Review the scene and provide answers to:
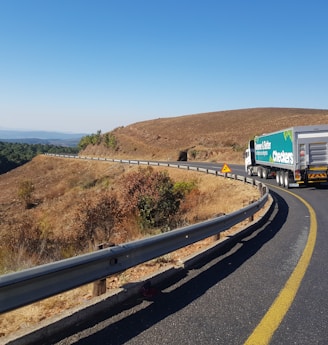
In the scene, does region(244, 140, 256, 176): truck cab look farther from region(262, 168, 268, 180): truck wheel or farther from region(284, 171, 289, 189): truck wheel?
region(284, 171, 289, 189): truck wheel

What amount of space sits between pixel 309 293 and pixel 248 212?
5.30 meters

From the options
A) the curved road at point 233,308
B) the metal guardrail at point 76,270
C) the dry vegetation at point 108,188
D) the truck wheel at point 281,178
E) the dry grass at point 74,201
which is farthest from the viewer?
the truck wheel at point 281,178

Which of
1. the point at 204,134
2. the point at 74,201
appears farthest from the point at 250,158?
the point at 204,134

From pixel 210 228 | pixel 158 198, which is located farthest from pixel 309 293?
pixel 158 198

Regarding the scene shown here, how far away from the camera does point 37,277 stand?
3496 mm

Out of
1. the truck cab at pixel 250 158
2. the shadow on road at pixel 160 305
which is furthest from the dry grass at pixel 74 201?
the truck cab at pixel 250 158

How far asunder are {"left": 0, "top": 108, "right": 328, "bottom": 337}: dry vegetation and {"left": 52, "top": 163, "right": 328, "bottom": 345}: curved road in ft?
2.69

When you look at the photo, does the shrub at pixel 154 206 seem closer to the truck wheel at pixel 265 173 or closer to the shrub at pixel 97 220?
the shrub at pixel 97 220

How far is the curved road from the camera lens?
3580 millimetres

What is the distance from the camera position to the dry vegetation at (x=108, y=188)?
660 cm

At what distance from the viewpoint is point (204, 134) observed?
94.9 metres

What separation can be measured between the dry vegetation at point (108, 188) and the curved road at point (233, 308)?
82cm

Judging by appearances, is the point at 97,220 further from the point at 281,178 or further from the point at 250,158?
the point at 250,158

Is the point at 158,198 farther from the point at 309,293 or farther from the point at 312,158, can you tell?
the point at 309,293
